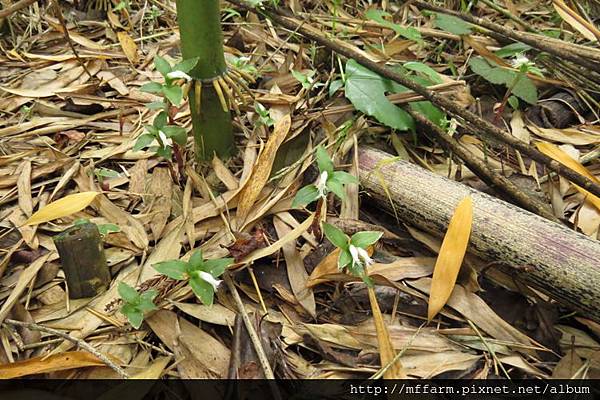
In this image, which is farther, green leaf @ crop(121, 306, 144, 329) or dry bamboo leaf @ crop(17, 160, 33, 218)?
dry bamboo leaf @ crop(17, 160, 33, 218)

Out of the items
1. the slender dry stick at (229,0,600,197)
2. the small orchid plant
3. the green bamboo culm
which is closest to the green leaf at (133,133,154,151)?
the small orchid plant

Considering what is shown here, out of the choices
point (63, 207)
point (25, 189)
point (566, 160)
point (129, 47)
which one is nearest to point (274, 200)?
point (63, 207)

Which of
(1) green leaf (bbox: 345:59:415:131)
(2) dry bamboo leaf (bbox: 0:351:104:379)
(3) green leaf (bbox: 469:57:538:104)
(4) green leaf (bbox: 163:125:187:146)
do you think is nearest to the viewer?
(2) dry bamboo leaf (bbox: 0:351:104:379)

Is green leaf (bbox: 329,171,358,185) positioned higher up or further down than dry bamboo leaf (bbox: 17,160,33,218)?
higher up

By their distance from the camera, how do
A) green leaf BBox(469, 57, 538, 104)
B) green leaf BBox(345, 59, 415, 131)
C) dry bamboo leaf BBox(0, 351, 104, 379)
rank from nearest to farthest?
dry bamboo leaf BBox(0, 351, 104, 379) → green leaf BBox(345, 59, 415, 131) → green leaf BBox(469, 57, 538, 104)

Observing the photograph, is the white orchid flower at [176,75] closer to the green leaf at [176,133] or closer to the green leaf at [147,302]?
the green leaf at [176,133]

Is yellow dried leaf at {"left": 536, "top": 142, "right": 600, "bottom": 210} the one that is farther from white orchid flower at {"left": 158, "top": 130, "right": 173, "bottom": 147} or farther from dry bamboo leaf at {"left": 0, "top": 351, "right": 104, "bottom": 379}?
dry bamboo leaf at {"left": 0, "top": 351, "right": 104, "bottom": 379}

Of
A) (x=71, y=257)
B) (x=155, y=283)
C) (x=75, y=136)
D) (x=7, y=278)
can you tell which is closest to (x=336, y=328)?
(x=155, y=283)

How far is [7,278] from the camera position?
0.97 metres

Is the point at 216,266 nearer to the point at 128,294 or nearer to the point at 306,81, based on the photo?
the point at 128,294

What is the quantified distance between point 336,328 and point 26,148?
823 millimetres

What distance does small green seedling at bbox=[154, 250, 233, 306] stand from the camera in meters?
0.86

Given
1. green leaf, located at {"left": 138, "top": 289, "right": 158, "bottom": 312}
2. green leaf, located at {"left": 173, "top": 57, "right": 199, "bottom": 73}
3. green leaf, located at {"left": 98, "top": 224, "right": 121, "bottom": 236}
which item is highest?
green leaf, located at {"left": 173, "top": 57, "right": 199, "bottom": 73}

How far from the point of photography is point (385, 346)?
87 cm
